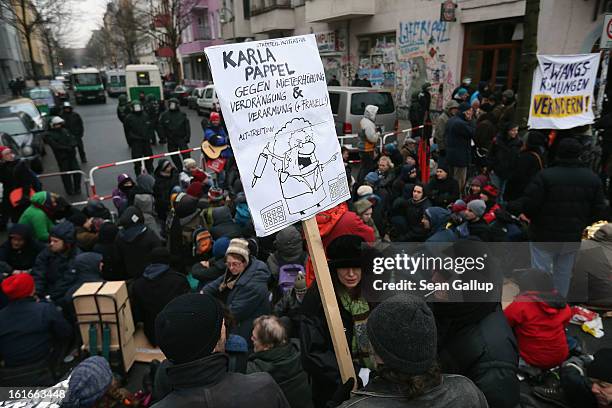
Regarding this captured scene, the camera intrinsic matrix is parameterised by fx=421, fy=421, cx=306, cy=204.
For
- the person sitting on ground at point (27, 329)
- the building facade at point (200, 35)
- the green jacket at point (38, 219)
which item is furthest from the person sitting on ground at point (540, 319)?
the building facade at point (200, 35)

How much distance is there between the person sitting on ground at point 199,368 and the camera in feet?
4.99

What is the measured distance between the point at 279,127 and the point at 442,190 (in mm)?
4404

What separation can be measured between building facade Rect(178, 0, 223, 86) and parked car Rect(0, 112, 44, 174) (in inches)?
883

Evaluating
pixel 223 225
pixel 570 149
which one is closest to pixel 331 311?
pixel 223 225

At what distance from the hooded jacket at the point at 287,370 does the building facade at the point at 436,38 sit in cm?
1111

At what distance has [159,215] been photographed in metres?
6.82

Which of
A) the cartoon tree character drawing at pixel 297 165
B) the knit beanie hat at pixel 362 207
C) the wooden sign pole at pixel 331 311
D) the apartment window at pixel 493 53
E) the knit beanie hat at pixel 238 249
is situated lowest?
the knit beanie hat at pixel 362 207

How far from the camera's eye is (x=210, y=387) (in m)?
1.55

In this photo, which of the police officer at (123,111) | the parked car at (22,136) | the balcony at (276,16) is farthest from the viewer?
the balcony at (276,16)

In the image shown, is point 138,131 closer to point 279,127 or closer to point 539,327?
point 279,127

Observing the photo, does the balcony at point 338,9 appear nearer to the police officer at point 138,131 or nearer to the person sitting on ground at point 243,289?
the police officer at point 138,131

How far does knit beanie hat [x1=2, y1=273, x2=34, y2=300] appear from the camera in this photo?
317 centimetres

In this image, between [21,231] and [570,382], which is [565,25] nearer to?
[570,382]

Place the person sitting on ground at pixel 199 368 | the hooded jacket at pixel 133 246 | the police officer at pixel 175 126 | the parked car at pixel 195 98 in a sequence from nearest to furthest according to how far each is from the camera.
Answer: the person sitting on ground at pixel 199 368
the hooded jacket at pixel 133 246
the police officer at pixel 175 126
the parked car at pixel 195 98
